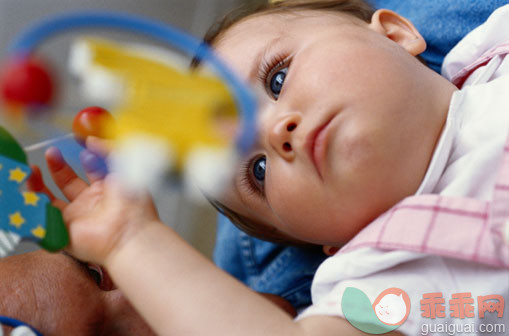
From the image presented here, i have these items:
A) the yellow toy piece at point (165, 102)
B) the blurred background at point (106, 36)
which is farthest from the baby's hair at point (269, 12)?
the yellow toy piece at point (165, 102)

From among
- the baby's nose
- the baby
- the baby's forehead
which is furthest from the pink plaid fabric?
the baby's forehead

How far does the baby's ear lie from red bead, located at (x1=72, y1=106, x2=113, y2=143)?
360 millimetres

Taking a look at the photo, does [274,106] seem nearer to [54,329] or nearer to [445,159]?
[445,159]

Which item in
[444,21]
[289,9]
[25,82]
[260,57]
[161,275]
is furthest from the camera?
[444,21]

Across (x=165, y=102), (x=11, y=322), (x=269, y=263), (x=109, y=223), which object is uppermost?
(x=165, y=102)

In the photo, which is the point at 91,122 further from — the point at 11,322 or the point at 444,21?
the point at 444,21

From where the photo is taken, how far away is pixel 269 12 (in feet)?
2.08

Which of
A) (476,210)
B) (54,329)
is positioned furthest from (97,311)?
(476,210)

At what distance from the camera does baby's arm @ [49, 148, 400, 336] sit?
1.40ft

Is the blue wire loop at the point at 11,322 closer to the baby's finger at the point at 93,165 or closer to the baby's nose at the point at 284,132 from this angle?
the baby's finger at the point at 93,165

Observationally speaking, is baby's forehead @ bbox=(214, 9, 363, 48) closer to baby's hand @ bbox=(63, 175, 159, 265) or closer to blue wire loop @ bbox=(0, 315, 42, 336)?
baby's hand @ bbox=(63, 175, 159, 265)

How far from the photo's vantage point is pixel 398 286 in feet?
1.59

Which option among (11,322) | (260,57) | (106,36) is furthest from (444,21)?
(11,322)

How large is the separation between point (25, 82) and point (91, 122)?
0.13 meters
